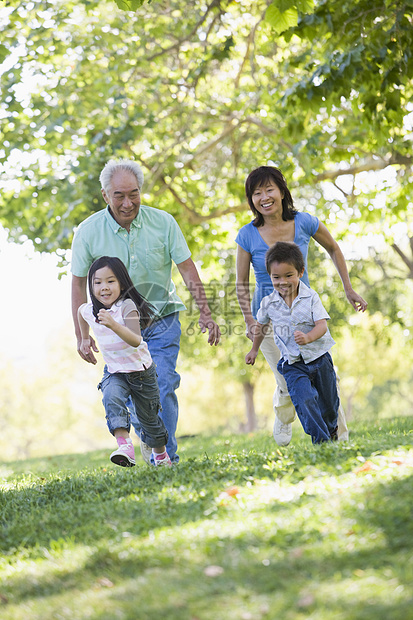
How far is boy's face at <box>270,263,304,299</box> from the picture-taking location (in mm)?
5449

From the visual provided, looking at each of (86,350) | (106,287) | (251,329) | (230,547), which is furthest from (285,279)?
(230,547)

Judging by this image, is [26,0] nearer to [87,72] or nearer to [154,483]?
[87,72]

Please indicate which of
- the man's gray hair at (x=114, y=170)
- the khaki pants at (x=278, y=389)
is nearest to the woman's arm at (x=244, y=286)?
the khaki pants at (x=278, y=389)

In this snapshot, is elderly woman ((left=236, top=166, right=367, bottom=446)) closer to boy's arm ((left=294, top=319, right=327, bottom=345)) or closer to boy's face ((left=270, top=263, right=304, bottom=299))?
boy's face ((left=270, top=263, right=304, bottom=299))

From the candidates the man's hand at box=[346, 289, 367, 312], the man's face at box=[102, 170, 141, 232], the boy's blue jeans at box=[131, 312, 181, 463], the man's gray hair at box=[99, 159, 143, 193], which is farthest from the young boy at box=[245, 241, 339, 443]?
the man's gray hair at box=[99, 159, 143, 193]

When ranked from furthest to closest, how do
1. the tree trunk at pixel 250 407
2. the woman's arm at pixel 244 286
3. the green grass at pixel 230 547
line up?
the tree trunk at pixel 250 407 → the woman's arm at pixel 244 286 → the green grass at pixel 230 547

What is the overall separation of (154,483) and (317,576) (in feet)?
6.58

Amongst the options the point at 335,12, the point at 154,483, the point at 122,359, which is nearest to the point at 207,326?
the point at 122,359

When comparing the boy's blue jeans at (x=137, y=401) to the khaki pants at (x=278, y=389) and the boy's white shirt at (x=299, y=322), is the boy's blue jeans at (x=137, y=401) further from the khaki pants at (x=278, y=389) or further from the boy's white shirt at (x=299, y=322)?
the khaki pants at (x=278, y=389)

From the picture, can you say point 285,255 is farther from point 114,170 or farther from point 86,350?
point 86,350

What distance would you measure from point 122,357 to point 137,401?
1.34 ft

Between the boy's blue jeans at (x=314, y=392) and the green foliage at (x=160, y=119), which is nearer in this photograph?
the boy's blue jeans at (x=314, y=392)

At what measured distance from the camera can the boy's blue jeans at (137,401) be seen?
5176 millimetres

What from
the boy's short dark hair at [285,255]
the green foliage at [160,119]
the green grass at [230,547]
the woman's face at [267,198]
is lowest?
the green grass at [230,547]
